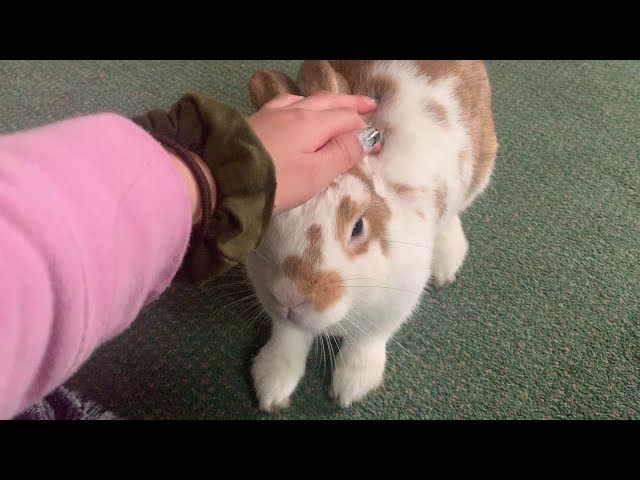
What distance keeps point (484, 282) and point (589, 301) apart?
0.24 m

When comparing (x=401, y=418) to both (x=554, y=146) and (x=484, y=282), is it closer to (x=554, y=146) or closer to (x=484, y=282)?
(x=484, y=282)

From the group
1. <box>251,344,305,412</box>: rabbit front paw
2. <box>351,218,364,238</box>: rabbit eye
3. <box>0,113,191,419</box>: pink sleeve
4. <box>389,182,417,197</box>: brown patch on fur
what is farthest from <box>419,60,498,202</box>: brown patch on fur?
<box>0,113,191,419</box>: pink sleeve

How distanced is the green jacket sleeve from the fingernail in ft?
0.76

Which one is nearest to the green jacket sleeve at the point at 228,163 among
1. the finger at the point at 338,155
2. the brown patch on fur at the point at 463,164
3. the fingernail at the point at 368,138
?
the finger at the point at 338,155

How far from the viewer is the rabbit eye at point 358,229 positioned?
31.7 inches

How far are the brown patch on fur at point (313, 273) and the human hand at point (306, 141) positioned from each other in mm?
68

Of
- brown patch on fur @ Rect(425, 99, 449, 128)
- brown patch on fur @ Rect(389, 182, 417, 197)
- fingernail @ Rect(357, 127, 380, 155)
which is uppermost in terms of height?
fingernail @ Rect(357, 127, 380, 155)

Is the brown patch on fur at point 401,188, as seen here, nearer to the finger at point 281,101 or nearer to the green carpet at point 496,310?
the finger at point 281,101

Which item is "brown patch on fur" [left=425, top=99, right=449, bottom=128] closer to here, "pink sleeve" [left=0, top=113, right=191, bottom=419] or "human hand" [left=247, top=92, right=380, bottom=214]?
"human hand" [left=247, top=92, right=380, bottom=214]

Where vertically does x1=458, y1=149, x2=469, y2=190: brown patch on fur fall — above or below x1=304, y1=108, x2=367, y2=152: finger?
below

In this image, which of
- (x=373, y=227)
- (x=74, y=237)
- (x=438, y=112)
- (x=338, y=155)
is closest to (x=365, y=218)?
(x=373, y=227)

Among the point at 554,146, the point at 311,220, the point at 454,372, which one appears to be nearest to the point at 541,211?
the point at 554,146

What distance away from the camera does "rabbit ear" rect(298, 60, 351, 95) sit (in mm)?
910

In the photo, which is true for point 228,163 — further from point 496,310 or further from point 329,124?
point 496,310
